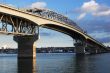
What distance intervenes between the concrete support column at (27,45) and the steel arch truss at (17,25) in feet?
8.51

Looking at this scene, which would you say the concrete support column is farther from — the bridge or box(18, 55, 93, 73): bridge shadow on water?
box(18, 55, 93, 73): bridge shadow on water

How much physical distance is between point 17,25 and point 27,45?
19.5 metres

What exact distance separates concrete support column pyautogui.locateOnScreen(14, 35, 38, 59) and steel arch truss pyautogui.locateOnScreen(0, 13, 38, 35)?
102 inches

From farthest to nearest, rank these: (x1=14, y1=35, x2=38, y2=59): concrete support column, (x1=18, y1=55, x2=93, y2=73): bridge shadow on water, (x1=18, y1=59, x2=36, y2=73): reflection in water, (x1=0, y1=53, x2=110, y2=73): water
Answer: (x1=14, y1=35, x2=38, y2=59): concrete support column < (x1=0, y1=53, x2=110, y2=73): water < (x1=18, y1=59, x2=36, y2=73): reflection in water < (x1=18, y1=55, x2=93, y2=73): bridge shadow on water

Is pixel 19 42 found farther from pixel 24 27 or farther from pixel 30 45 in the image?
pixel 24 27

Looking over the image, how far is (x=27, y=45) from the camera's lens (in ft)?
433

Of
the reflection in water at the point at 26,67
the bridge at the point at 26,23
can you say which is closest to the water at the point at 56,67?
the reflection in water at the point at 26,67

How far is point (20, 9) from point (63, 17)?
52.4 m

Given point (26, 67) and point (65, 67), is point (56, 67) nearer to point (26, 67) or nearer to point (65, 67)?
point (65, 67)

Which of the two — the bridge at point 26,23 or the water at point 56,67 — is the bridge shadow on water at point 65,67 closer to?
the water at point 56,67

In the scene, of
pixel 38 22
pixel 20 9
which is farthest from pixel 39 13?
pixel 20 9

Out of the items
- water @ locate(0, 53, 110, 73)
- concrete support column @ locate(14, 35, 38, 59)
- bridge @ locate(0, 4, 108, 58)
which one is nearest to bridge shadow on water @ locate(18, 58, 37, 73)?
water @ locate(0, 53, 110, 73)

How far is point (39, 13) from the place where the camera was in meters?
135

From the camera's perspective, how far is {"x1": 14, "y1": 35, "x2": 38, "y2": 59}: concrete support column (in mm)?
131000
